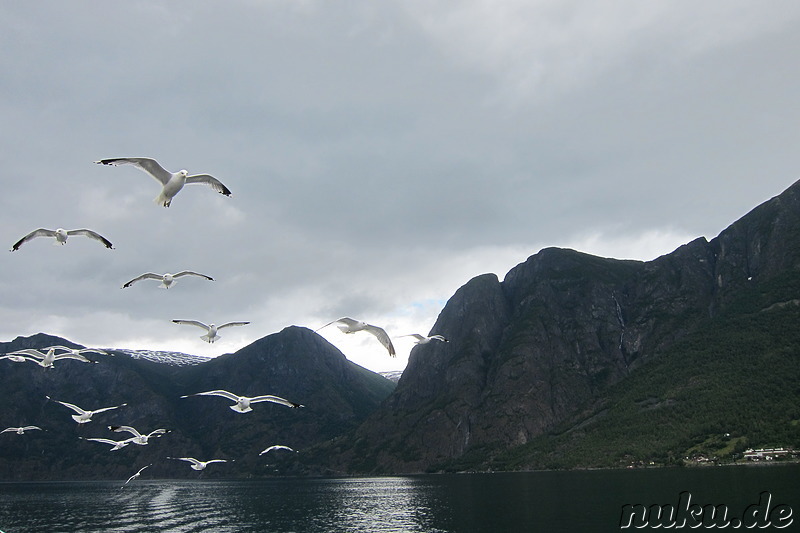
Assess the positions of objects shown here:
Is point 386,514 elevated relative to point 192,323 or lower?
lower

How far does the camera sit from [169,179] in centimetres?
2939

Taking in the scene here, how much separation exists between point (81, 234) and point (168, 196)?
7848 mm

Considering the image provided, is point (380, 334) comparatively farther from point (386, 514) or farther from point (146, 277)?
point (386, 514)

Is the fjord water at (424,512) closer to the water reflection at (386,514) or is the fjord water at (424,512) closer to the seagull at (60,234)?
the water reflection at (386,514)

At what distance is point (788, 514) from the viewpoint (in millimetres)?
64375

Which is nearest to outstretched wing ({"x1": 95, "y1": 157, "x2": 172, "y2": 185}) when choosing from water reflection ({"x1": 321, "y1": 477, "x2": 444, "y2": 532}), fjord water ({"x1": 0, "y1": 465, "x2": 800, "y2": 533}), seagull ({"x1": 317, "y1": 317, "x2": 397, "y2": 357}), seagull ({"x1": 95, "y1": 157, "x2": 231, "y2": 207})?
seagull ({"x1": 95, "y1": 157, "x2": 231, "y2": 207})

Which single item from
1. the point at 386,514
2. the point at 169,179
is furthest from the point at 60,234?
the point at 386,514

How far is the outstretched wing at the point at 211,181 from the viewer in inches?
1172

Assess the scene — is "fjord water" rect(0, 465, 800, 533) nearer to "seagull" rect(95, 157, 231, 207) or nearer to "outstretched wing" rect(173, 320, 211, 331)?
"outstretched wing" rect(173, 320, 211, 331)

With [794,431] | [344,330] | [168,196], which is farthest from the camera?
[794,431]

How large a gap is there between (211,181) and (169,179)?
6.77 feet

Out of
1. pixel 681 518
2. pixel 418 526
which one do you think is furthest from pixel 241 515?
pixel 681 518

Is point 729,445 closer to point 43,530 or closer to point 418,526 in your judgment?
point 418,526

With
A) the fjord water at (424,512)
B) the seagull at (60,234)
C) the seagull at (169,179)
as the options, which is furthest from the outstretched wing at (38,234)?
the fjord water at (424,512)
